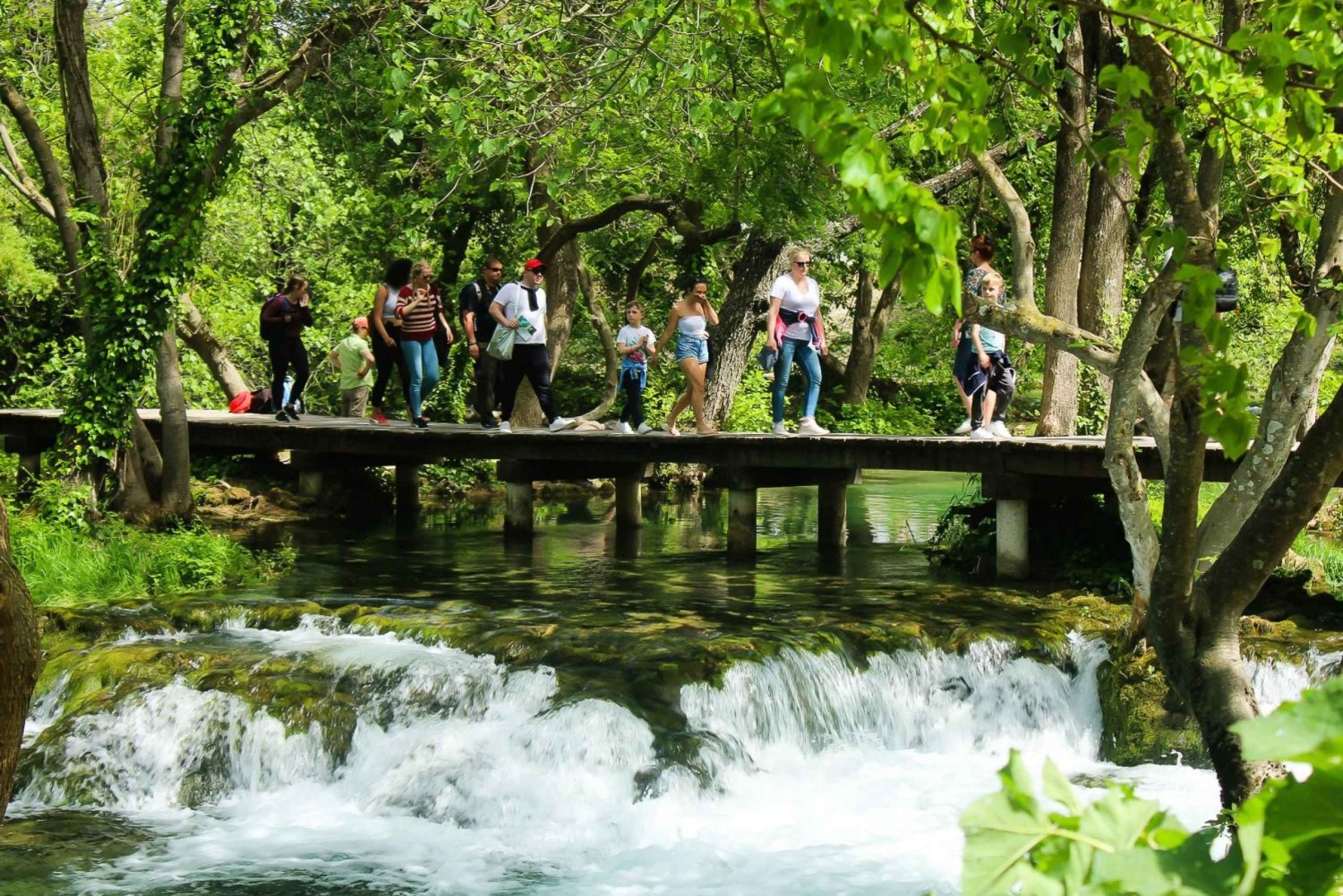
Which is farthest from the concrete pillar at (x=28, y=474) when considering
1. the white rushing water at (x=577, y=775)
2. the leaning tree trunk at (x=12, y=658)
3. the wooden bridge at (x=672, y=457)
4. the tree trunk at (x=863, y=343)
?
the tree trunk at (x=863, y=343)

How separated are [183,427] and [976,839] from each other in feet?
55.1

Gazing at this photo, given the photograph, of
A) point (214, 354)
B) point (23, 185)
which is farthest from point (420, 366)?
point (214, 354)

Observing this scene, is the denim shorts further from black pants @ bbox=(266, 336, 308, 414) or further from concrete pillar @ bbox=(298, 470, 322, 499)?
concrete pillar @ bbox=(298, 470, 322, 499)

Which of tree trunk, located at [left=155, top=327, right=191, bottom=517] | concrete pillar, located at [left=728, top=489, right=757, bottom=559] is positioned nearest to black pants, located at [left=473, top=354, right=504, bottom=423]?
concrete pillar, located at [left=728, top=489, right=757, bottom=559]

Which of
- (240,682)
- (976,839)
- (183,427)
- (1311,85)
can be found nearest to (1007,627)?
(240,682)

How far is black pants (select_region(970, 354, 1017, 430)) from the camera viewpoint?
54.1 ft

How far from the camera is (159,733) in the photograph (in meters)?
10.1

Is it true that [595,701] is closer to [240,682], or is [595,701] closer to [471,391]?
[240,682]

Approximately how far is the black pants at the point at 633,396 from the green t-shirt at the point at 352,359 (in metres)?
5.37

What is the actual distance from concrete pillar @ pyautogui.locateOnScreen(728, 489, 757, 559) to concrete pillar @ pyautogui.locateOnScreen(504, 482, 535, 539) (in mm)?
3065

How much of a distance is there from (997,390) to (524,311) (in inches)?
207

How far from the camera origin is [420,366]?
1791 cm

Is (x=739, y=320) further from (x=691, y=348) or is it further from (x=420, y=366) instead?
(x=691, y=348)

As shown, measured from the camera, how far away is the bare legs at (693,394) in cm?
1614
